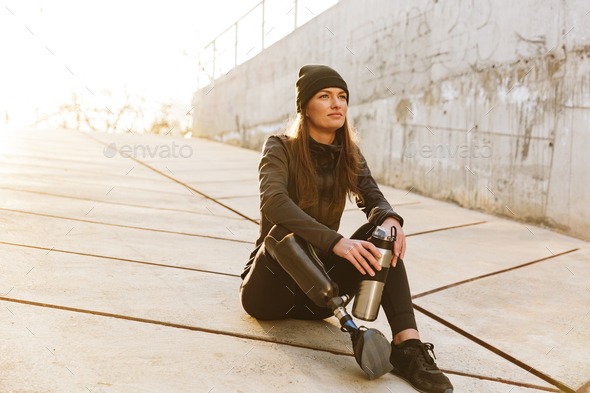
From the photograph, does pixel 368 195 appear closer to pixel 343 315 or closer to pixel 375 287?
pixel 375 287

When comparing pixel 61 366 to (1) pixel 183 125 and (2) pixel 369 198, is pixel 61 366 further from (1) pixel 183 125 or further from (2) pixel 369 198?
(1) pixel 183 125

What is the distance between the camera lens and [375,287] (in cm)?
193

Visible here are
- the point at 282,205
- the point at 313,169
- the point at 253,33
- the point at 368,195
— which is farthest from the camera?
the point at 253,33

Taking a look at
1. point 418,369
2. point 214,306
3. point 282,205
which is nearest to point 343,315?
point 418,369

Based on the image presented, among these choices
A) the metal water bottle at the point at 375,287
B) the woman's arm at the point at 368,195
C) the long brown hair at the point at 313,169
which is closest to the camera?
the metal water bottle at the point at 375,287

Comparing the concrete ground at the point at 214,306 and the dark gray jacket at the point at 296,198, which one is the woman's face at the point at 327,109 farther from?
the concrete ground at the point at 214,306

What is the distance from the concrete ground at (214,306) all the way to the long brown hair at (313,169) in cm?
58

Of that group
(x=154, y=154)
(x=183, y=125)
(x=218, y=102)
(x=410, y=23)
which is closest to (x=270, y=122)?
(x=154, y=154)

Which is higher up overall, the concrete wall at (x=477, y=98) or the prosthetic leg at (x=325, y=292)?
the concrete wall at (x=477, y=98)

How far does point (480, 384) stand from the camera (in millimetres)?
1934

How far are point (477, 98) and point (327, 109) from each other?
12.2ft

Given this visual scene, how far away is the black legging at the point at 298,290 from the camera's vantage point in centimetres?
203

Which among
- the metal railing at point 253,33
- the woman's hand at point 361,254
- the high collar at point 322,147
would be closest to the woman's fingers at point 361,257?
the woman's hand at point 361,254

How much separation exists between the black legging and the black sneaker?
8 cm
